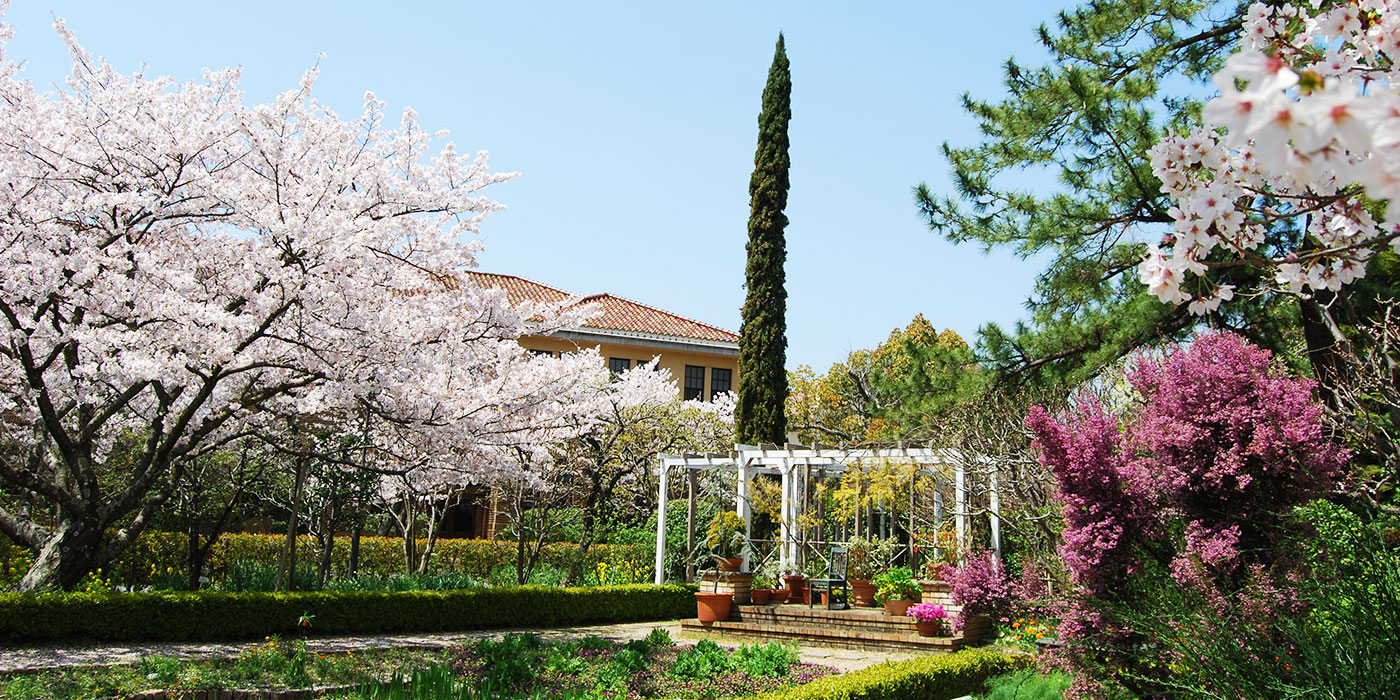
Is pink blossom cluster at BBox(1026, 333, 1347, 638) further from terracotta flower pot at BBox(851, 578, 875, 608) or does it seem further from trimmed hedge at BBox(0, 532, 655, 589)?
trimmed hedge at BBox(0, 532, 655, 589)

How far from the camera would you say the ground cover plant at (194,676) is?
6.20 meters

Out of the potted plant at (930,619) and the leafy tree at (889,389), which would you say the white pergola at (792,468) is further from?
the potted plant at (930,619)

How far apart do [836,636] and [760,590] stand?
1614 millimetres

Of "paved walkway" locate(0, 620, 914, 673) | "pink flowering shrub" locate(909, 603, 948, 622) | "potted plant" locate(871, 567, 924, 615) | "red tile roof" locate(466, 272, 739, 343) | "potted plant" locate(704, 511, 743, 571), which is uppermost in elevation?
"red tile roof" locate(466, 272, 739, 343)

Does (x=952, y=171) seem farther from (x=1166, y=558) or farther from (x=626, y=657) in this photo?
(x=626, y=657)

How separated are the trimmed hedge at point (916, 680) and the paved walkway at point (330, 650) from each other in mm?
1149

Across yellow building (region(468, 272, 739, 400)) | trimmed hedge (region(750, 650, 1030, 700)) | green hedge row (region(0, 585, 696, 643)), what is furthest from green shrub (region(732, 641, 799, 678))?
yellow building (region(468, 272, 739, 400))

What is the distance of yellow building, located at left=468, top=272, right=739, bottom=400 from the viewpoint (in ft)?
86.2

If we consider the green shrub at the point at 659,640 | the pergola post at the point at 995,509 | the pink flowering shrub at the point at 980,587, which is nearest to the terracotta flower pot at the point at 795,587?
the pergola post at the point at 995,509

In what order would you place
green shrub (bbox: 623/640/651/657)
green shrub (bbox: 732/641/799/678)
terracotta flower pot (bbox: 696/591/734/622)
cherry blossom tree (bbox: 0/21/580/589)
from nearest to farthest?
green shrub (bbox: 732/641/799/678)
green shrub (bbox: 623/640/651/657)
cherry blossom tree (bbox: 0/21/580/589)
terracotta flower pot (bbox: 696/591/734/622)

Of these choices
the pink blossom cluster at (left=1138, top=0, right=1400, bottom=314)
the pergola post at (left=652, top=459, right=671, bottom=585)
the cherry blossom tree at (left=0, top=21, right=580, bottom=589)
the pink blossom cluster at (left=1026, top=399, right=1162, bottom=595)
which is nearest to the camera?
the pink blossom cluster at (left=1138, top=0, right=1400, bottom=314)

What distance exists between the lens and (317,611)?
10.5 m

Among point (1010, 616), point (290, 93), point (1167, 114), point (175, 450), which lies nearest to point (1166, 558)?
point (1010, 616)

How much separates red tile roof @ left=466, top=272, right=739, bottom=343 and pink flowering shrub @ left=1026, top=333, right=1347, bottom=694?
68.6 feet
